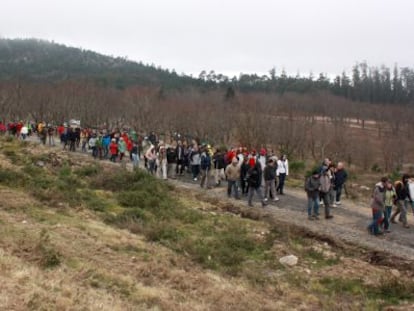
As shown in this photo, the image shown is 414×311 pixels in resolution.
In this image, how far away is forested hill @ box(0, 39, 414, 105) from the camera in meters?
98.9

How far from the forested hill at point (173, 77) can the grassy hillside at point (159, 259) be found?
47595 mm

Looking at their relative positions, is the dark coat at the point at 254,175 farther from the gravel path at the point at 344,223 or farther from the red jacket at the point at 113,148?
the red jacket at the point at 113,148

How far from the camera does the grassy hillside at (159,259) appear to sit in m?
7.21

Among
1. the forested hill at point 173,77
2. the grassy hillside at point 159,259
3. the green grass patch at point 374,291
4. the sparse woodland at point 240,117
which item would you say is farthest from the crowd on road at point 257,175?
the forested hill at point 173,77

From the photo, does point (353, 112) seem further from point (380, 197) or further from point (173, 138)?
point (380, 197)

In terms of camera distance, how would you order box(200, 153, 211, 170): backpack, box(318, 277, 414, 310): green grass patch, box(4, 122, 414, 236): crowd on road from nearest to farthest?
box(318, 277, 414, 310): green grass patch
box(4, 122, 414, 236): crowd on road
box(200, 153, 211, 170): backpack

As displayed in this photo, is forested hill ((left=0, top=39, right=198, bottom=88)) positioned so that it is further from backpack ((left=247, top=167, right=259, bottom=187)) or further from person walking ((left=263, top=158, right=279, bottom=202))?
backpack ((left=247, top=167, right=259, bottom=187))

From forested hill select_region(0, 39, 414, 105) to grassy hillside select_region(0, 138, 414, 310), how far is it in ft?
156

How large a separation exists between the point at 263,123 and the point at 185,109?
13.6 m

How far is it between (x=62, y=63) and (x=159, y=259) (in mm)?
147892

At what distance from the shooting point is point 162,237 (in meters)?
11.1

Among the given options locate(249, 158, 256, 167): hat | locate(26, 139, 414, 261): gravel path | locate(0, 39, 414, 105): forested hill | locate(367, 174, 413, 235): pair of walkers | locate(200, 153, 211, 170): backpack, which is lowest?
locate(26, 139, 414, 261): gravel path

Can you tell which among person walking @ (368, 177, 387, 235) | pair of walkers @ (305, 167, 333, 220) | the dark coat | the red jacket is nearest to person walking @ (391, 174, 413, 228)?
person walking @ (368, 177, 387, 235)

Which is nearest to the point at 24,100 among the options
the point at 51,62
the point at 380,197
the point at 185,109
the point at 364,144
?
the point at 185,109
